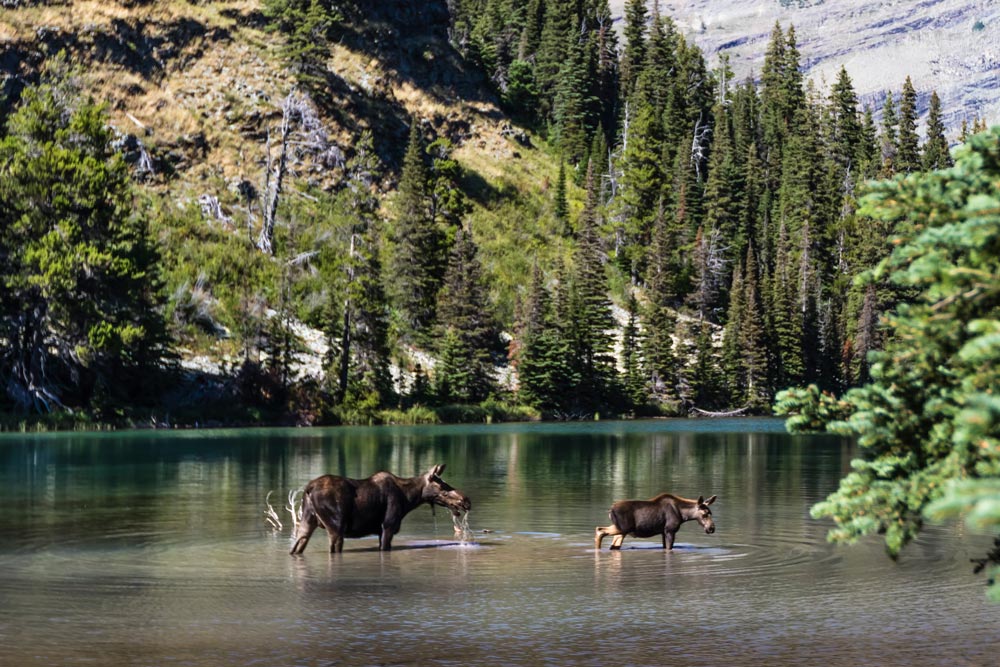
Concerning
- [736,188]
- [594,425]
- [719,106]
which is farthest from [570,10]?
[594,425]

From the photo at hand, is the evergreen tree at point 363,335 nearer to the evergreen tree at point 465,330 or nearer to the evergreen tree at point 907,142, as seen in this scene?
the evergreen tree at point 465,330

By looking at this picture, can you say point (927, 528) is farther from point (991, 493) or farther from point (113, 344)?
point (113, 344)

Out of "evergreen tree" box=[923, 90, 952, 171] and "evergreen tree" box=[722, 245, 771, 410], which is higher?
"evergreen tree" box=[923, 90, 952, 171]

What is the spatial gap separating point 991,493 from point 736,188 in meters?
150

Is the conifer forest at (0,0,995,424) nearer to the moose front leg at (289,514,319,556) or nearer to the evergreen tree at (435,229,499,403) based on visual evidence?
the evergreen tree at (435,229,499,403)

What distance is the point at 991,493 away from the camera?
6.01 m

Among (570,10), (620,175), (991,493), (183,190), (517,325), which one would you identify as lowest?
(991,493)

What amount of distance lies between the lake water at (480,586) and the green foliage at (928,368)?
13.6ft

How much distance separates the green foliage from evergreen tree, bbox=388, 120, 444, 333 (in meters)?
97.2

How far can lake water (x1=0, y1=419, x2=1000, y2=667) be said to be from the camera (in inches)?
576

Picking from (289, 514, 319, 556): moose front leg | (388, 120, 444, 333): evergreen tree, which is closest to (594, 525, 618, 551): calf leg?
(289, 514, 319, 556): moose front leg

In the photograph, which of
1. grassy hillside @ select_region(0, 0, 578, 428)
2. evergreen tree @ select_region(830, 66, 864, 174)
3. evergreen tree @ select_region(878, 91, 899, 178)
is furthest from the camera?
evergreen tree @ select_region(830, 66, 864, 174)

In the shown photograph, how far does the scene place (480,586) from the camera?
19219mm

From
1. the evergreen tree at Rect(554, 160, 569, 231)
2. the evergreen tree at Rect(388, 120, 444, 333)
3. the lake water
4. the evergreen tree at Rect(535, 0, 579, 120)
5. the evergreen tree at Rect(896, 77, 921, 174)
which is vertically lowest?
the lake water
